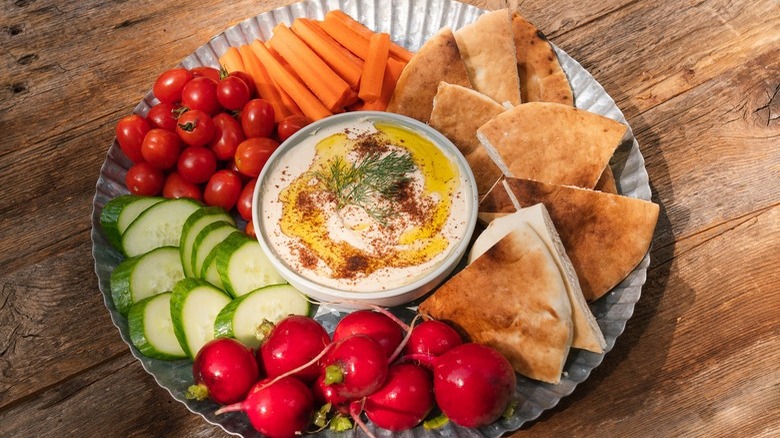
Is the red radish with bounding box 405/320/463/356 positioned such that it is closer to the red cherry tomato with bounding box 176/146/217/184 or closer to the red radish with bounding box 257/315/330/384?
the red radish with bounding box 257/315/330/384

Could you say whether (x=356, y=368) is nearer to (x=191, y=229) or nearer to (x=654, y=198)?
(x=191, y=229)

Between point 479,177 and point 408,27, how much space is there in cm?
113

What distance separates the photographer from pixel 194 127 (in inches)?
124

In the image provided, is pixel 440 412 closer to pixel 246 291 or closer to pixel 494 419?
pixel 494 419

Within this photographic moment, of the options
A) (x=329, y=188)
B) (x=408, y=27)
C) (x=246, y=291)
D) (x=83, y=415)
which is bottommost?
(x=83, y=415)

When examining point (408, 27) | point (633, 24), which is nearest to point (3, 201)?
point (408, 27)

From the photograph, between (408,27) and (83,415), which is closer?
(83,415)

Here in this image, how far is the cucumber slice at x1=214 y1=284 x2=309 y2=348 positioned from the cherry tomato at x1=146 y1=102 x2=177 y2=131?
109 cm

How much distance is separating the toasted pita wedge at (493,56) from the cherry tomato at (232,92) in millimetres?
1108

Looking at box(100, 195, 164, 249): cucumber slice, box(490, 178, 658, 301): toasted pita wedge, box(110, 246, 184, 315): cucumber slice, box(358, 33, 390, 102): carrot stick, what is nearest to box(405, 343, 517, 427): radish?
box(490, 178, 658, 301): toasted pita wedge

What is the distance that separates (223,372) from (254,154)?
3.74ft

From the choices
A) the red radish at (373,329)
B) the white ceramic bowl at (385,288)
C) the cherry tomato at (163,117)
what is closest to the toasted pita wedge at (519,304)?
the white ceramic bowl at (385,288)

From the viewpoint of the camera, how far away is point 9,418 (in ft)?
9.15

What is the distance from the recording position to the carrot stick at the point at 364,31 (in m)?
3.56
